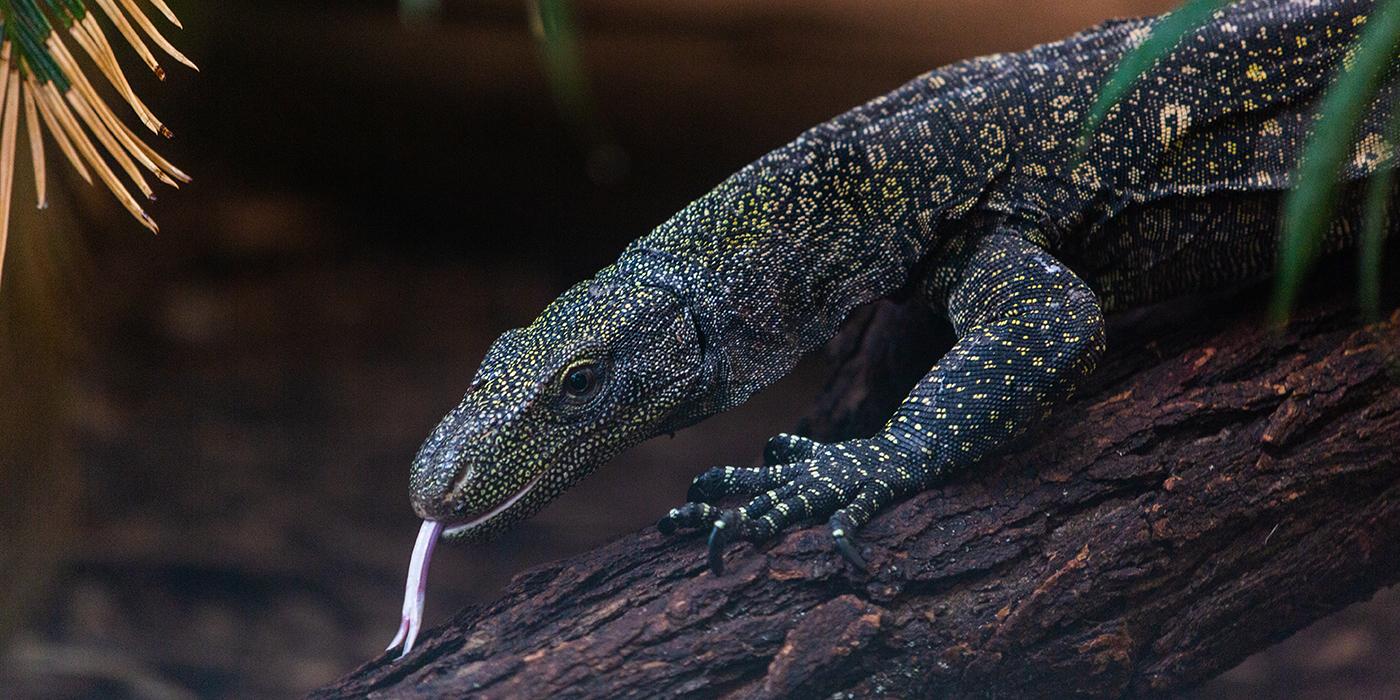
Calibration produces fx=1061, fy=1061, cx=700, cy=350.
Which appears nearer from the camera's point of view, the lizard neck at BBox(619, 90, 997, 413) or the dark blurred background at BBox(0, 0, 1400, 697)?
the lizard neck at BBox(619, 90, 997, 413)

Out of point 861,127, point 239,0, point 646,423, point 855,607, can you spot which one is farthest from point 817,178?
point 239,0

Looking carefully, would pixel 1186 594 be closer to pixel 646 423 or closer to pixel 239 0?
pixel 646 423

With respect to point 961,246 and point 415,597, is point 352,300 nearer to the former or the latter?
point 415,597

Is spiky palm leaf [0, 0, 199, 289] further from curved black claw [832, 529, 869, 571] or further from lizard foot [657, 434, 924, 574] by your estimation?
curved black claw [832, 529, 869, 571]

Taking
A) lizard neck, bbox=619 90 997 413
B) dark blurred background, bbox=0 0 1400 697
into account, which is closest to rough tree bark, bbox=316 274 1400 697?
lizard neck, bbox=619 90 997 413

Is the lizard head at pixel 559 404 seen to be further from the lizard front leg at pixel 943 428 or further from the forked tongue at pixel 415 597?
the lizard front leg at pixel 943 428

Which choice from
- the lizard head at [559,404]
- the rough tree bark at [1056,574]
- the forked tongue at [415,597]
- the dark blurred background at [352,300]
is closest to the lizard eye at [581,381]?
the lizard head at [559,404]

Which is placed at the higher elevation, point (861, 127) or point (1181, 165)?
point (861, 127)
